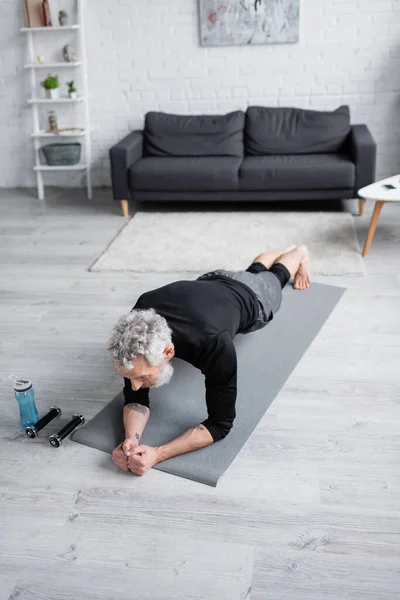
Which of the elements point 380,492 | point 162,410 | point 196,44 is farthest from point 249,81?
point 380,492

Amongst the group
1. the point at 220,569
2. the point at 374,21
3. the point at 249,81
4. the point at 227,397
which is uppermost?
the point at 374,21

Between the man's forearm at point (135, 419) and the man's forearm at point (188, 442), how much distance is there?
0.42ft

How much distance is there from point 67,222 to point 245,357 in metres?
2.55

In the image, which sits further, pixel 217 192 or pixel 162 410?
pixel 217 192

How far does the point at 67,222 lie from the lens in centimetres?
504

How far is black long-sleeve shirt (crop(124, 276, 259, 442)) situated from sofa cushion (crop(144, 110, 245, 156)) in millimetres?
2950

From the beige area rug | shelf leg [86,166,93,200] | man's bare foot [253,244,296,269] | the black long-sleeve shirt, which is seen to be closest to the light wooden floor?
the black long-sleeve shirt

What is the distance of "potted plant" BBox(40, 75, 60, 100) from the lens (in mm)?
5340

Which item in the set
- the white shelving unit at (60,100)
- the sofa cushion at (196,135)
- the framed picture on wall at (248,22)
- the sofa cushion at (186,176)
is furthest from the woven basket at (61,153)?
the framed picture on wall at (248,22)

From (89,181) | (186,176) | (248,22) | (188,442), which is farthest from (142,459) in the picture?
(248,22)

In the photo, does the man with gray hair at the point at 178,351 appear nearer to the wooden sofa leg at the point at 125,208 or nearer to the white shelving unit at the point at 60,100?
the wooden sofa leg at the point at 125,208

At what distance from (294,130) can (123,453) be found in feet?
11.9

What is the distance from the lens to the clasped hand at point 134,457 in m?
2.24

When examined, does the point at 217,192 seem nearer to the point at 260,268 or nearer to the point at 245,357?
the point at 260,268
